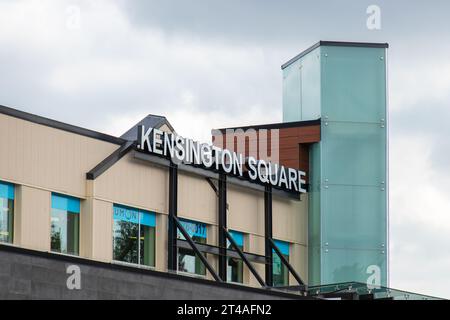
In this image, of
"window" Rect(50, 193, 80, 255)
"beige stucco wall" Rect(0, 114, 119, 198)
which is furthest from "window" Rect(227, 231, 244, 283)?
"window" Rect(50, 193, 80, 255)

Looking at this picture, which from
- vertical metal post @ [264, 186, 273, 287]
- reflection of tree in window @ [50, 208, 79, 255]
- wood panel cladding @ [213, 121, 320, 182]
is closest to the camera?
reflection of tree in window @ [50, 208, 79, 255]

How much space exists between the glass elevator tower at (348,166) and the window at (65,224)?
15.8m

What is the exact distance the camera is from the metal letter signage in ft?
177

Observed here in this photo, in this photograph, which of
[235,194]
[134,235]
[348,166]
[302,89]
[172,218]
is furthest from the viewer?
[302,89]

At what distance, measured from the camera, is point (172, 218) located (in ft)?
180

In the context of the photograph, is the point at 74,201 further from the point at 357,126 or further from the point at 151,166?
the point at 357,126

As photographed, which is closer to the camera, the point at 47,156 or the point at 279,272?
the point at 47,156

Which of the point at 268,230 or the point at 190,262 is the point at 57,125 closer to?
the point at 190,262

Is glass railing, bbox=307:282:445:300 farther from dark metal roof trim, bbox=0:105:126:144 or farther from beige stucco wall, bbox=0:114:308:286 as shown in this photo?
dark metal roof trim, bbox=0:105:126:144

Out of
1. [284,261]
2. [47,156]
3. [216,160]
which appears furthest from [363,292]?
[47,156]

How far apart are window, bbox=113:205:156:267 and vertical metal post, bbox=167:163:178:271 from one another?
67 centimetres

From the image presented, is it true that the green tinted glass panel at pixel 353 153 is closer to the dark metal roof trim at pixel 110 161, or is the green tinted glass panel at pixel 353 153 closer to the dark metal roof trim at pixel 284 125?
the dark metal roof trim at pixel 284 125

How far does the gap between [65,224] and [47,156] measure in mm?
2841

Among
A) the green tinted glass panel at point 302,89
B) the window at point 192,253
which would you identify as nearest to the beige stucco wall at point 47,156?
the window at point 192,253
